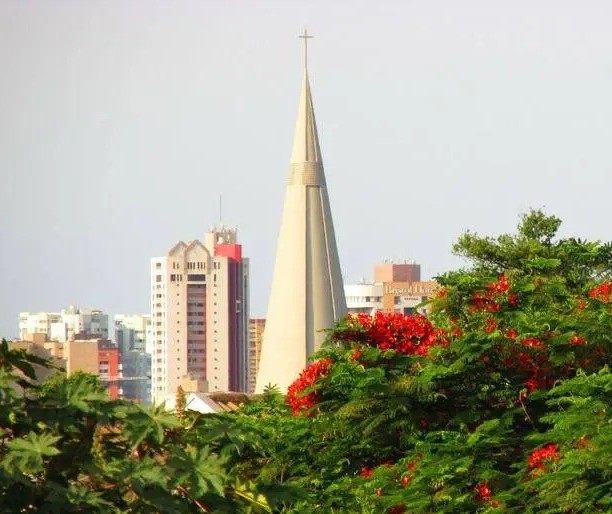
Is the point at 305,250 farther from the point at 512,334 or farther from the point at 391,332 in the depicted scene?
the point at 512,334

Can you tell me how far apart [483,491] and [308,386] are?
374cm

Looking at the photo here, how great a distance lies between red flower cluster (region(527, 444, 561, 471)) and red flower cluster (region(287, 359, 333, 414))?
3916mm

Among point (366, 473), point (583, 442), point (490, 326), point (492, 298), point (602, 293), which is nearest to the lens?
point (583, 442)

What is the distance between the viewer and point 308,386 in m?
21.5

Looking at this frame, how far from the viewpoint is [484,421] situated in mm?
20141

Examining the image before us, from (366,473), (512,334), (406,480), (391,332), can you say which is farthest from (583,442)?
(391,332)

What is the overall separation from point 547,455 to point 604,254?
11.6 m

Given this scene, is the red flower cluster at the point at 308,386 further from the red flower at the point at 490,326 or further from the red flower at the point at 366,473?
the red flower at the point at 490,326

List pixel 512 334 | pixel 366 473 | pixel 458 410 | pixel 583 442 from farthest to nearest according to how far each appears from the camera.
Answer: pixel 512 334 < pixel 458 410 < pixel 366 473 < pixel 583 442

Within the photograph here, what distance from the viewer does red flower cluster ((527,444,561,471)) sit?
17500mm

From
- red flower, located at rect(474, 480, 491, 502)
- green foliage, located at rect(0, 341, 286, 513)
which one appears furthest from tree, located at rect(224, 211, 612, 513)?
green foliage, located at rect(0, 341, 286, 513)

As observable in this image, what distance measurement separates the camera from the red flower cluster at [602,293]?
22406 millimetres

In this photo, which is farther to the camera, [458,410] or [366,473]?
[458,410]

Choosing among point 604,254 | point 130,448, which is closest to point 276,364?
point 604,254
